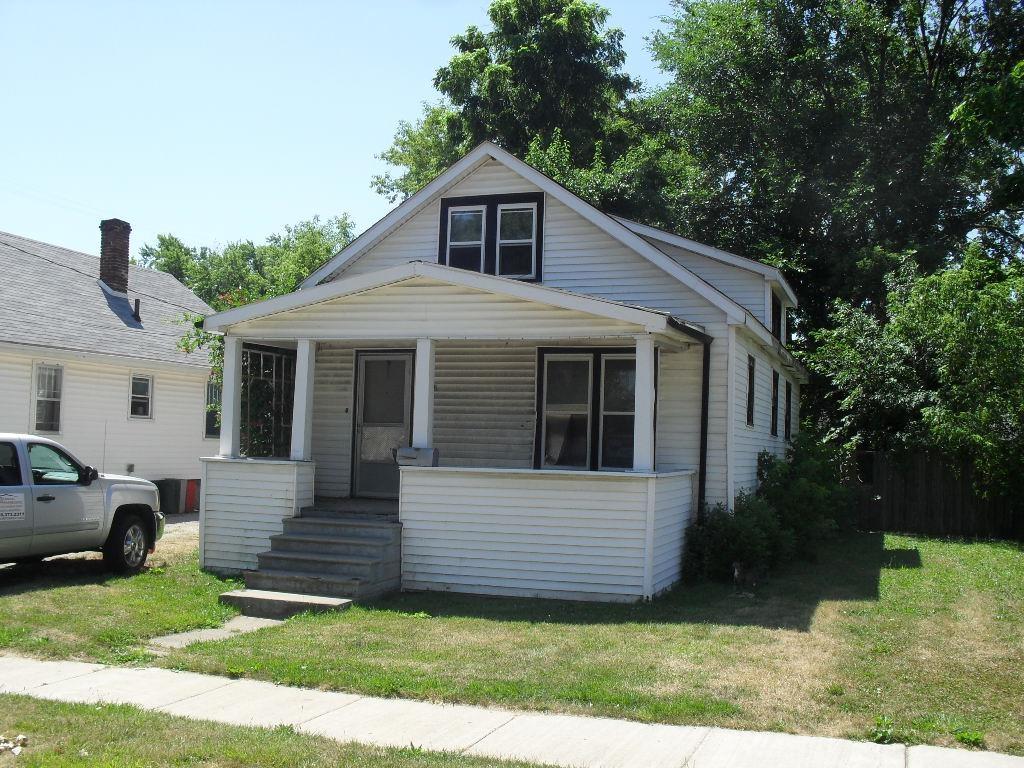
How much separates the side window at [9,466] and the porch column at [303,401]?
329 cm

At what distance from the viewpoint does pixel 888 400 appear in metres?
19.7

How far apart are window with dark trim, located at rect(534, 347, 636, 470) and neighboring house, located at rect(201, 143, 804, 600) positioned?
1.2 inches

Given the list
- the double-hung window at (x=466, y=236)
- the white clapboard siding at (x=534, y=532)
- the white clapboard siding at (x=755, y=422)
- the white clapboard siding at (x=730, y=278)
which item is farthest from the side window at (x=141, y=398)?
the white clapboard siding at (x=755, y=422)

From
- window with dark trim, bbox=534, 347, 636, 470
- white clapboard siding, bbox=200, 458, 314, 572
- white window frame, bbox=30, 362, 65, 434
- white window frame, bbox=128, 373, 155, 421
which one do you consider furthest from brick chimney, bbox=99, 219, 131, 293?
window with dark trim, bbox=534, 347, 636, 470

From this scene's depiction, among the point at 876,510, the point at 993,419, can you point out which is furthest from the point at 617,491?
the point at 876,510

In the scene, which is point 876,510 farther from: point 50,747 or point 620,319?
point 50,747

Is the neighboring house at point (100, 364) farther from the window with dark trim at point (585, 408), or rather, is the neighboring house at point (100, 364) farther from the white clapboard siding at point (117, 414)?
the window with dark trim at point (585, 408)

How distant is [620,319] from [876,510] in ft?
35.6

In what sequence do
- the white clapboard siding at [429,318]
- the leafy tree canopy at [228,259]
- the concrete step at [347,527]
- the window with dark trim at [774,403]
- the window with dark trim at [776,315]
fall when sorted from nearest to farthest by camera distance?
1. the white clapboard siding at [429,318]
2. the concrete step at [347,527]
3. the window with dark trim at [776,315]
4. the window with dark trim at [774,403]
5. the leafy tree canopy at [228,259]

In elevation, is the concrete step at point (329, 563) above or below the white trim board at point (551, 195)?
below

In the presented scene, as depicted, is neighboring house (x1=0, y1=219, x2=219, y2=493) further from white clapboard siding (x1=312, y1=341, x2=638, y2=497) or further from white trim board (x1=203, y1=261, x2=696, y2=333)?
white trim board (x1=203, y1=261, x2=696, y2=333)

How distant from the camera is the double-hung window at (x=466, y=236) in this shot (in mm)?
15414

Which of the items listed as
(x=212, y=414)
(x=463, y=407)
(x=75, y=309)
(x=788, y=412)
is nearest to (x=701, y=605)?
(x=463, y=407)

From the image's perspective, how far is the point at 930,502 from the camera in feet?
61.8
